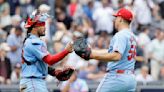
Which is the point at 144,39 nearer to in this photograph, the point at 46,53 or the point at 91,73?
the point at 91,73

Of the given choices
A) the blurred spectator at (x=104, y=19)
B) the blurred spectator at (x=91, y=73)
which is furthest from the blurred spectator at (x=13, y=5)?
the blurred spectator at (x=91, y=73)

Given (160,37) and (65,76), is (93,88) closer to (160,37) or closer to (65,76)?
(160,37)

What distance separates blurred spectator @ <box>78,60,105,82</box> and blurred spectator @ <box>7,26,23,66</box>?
64.4 inches

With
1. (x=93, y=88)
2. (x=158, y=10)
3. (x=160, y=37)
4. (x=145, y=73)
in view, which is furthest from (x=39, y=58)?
(x=158, y=10)

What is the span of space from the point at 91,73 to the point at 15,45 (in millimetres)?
2038

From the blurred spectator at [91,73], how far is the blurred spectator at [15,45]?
164cm

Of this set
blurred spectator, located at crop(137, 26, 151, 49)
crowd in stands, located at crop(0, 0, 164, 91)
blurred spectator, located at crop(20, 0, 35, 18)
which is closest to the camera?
crowd in stands, located at crop(0, 0, 164, 91)

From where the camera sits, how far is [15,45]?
16719 millimetres

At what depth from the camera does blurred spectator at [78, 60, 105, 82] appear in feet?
52.9

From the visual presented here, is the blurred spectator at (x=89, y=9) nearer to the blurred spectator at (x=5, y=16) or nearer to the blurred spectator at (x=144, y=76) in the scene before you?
the blurred spectator at (x=5, y=16)

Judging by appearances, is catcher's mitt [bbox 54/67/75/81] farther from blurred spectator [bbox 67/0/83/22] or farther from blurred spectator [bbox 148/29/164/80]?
blurred spectator [bbox 67/0/83/22]

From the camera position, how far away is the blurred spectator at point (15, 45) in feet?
54.4

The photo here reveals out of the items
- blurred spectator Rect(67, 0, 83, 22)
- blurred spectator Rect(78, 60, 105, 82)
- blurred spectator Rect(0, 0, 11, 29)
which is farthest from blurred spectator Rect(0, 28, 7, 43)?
blurred spectator Rect(78, 60, 105, 82)

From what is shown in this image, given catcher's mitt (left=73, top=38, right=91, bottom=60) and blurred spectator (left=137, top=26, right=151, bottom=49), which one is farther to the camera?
blurred spectator (left=137, top=26, right=151, bottom=49)
